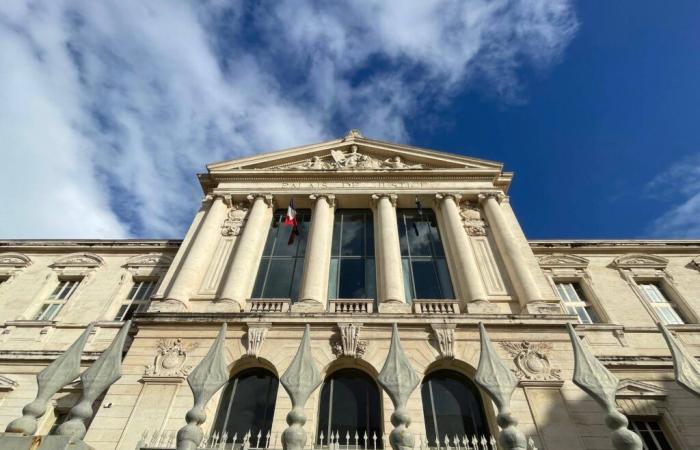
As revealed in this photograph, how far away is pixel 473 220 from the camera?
58.3 ft

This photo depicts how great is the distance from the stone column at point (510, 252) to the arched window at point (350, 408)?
597cm

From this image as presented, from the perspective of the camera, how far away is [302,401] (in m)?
→ 5.24

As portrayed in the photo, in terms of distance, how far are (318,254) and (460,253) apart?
5.55 meters

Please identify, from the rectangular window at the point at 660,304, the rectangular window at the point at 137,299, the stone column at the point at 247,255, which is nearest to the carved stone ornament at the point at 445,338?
the stone column at the point at 247,255

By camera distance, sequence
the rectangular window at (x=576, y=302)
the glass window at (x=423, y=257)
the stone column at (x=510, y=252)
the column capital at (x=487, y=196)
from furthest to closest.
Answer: the column capital at (x=487, y=196) < the rectangular window at (x=576, y=302) < the glass window at (x=423, y=257) < the stone column at (x=510, y=252)

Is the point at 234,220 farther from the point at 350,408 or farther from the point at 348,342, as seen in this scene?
the point at 350,408

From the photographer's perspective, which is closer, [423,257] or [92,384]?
[92,384]

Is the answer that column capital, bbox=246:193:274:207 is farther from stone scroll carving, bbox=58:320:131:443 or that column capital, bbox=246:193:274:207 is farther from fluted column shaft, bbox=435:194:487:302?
stone scroll carving, bbox=58:320:131:443

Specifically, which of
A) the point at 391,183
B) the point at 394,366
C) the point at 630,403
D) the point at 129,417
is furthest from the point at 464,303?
the point at 129,417

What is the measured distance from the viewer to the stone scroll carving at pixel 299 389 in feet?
15.6

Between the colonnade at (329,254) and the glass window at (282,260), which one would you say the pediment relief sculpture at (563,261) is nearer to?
the colonnade at (329,254)

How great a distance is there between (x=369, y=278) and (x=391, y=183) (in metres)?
5.57

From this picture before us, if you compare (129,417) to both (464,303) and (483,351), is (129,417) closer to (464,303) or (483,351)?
(483,351)

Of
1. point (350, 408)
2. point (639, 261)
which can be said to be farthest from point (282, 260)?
point (639, 261)
